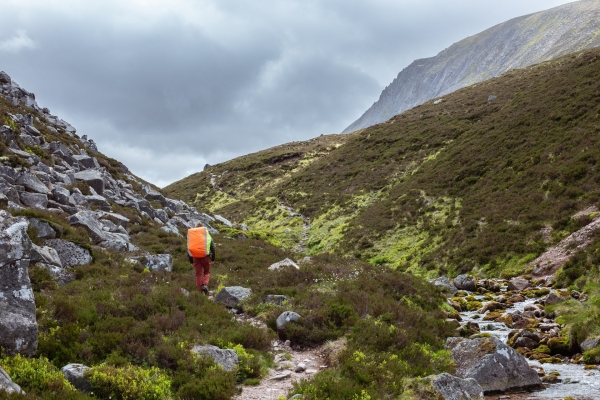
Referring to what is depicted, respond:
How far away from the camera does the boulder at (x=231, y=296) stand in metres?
13.2

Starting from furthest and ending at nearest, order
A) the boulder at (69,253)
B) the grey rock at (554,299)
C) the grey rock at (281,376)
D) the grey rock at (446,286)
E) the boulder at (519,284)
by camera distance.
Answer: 1. the grey rock at (446,286)
2. the boulder at (519,284)
3. the grey rock at (554,299)
4. the boulder at (69,253)
5. the grey rock at (281,376)

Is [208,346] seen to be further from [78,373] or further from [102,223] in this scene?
[102,223]

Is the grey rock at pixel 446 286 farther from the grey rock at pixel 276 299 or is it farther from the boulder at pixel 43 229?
the boulder at pixel 43 229

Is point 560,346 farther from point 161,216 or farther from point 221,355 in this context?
point 161,216

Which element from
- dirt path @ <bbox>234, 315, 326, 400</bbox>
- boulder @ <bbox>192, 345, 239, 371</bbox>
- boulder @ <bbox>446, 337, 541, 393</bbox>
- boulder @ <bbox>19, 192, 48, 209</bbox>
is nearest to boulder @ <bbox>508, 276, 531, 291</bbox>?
boulder @ <bbox>446, 337, 541, 393</bbox>

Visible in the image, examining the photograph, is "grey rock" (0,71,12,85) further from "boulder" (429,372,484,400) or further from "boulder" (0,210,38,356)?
"boulder" (429,372,484,400)

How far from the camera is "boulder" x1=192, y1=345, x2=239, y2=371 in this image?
333 inches

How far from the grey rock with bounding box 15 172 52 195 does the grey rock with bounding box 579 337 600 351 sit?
69.6 feet

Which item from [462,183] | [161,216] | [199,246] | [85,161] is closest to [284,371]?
[199,246]

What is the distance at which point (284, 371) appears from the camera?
901 centimetres

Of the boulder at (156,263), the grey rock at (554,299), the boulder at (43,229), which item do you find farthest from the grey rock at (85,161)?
the grey rock at (554,299)

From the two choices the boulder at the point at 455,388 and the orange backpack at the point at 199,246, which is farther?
→ the orange backpack at the point at 199,246

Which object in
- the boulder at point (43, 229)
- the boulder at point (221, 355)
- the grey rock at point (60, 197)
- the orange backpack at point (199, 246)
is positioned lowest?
the boulder at point (221, 355)

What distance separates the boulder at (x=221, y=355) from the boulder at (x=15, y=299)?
311cm
